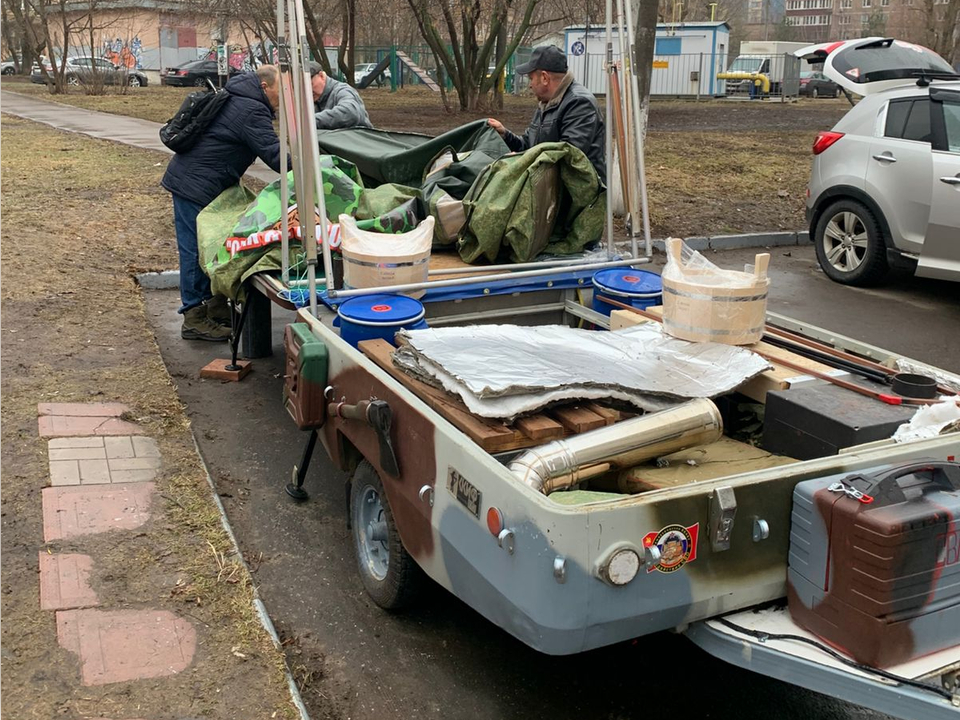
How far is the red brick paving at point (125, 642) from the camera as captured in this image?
122 inches

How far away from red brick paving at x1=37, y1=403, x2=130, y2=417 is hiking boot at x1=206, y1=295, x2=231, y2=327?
1653 mm

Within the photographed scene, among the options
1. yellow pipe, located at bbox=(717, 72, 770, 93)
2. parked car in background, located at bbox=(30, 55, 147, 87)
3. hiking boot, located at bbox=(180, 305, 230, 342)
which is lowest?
hiking boot, located at bbox=(180, 305, 230, 342)

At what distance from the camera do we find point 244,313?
577 cm

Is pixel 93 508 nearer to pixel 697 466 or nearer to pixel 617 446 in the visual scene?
pixel 617 446

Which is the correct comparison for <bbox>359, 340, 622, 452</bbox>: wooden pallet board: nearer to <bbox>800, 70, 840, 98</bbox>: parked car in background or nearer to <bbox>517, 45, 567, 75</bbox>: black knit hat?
<bbox>517, 45, 567, 75</bbox>: black knit hat

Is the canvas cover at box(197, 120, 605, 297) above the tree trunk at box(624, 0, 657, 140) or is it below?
below

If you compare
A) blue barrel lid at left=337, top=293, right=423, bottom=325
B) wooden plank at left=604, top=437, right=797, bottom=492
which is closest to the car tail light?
blue barrel lid at left=337, top=293, right=423, bottom=325

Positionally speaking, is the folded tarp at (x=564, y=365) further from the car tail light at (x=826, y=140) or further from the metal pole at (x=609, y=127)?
the car tail light at (x=826, y=140)

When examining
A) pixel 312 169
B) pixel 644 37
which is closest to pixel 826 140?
pixel 644 37

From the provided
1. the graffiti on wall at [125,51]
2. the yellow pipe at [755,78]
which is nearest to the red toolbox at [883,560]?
the yellow pipe at [755,78]

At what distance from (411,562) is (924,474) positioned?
5.59ft

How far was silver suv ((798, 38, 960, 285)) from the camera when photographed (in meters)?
7.80

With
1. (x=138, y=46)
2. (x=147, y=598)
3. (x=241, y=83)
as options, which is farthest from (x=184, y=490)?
(x=138, y=46)

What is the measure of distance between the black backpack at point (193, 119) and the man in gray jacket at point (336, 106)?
72cm
